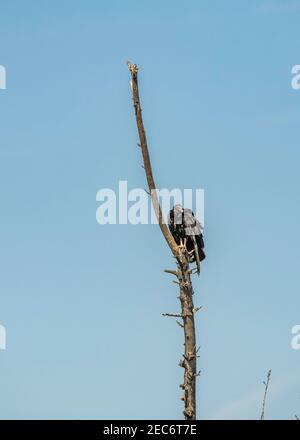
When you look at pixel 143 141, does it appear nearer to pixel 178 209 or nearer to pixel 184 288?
pixel 184 288

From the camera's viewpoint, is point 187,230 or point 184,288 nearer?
point 184,288

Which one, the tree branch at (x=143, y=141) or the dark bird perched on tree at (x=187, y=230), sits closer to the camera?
the tree branch at (x=143, y=141)

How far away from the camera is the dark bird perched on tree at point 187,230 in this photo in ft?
128

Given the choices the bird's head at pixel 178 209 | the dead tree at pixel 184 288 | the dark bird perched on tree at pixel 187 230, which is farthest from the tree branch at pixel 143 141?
the bird's head at pixel 178 209

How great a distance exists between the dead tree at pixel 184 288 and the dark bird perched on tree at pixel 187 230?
2.66m

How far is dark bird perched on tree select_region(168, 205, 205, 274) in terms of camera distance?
39031 millimetres

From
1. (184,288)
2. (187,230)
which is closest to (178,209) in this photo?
(187,230)

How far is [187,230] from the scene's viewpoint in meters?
39.3

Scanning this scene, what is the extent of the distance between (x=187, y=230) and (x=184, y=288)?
3.85 meters

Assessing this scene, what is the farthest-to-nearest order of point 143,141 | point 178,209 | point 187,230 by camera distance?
1. point 178,209
2. point 187,230
3. point 143,141

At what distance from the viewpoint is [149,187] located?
35.1 meters

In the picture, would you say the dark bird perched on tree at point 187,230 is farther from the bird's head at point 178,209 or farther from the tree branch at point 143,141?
the tree branch at point 143,141
